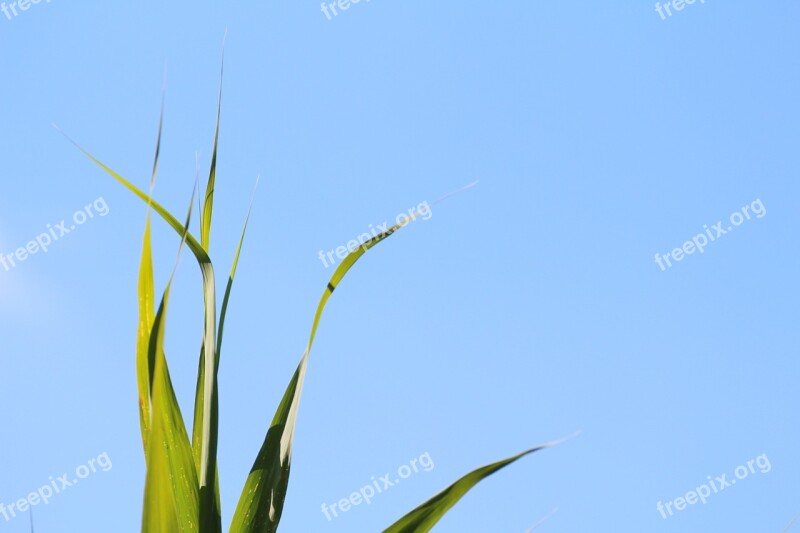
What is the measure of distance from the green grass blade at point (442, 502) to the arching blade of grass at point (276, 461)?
0.55ft

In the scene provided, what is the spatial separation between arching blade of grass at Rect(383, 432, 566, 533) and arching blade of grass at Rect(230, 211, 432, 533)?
6.6 inches

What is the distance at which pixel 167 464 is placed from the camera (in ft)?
3.11

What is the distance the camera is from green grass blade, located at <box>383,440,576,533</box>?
98 centimetres

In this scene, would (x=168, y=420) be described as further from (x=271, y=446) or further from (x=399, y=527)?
(x=399, y=527)

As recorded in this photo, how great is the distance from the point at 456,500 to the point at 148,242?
1.80 feet

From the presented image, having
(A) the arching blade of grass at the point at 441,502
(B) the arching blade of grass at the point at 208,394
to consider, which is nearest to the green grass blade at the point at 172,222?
(B) the arching blade of grass at the point at 208,394

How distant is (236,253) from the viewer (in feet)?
3.84

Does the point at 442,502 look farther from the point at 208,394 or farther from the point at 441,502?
the point at 208,394

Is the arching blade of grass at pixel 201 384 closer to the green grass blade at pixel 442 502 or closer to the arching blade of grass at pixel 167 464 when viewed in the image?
the arching blade of grass at pixel 167 464

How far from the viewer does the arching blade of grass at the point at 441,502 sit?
98 cm

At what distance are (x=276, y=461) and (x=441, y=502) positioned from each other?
24cm

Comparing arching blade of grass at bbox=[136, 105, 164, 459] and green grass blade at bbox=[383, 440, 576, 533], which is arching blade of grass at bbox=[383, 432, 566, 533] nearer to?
green grass blade at bbox=[383, 440, 576, 533]

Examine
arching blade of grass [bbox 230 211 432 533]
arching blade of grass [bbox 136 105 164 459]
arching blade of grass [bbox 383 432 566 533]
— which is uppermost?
arching blade of grass [bbox 136 105 164 459]

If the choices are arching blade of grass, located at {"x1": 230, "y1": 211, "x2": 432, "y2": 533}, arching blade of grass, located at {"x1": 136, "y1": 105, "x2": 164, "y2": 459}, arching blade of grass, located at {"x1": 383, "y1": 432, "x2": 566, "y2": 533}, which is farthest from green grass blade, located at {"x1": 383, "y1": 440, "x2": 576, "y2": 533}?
arching blade of grass, located at {"x1": 136, "y1": 105, "x2": 164, "y2": 459}
